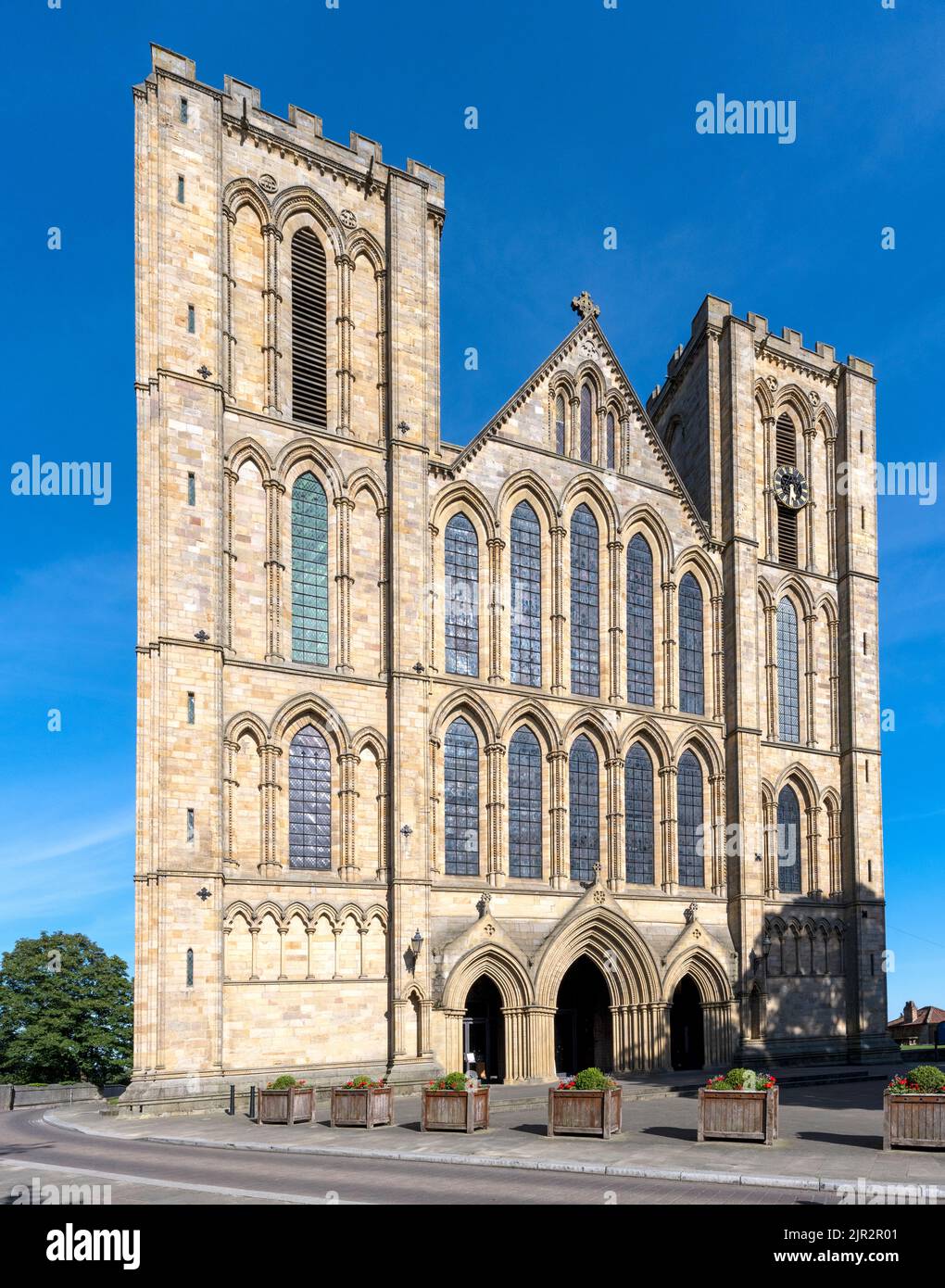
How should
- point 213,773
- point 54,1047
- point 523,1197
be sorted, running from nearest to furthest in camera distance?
point 523,1197
point 213,773
point 54,1047

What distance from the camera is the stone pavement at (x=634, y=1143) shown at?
731 inches

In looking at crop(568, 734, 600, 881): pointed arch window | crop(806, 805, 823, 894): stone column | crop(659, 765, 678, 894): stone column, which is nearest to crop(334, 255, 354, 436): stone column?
crop(568, 734, 600, 881): pointed arch window

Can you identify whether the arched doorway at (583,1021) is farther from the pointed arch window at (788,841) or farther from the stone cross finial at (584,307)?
the stone cross finial at (584,307)

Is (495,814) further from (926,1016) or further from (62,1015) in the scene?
(926,1016)

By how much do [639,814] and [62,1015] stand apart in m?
27.1

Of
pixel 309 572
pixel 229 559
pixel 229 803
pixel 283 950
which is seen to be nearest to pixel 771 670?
pixel 309 572

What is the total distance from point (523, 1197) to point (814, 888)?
3141 cm

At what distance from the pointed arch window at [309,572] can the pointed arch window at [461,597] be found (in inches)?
166

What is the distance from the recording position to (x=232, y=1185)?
1773 centimetres

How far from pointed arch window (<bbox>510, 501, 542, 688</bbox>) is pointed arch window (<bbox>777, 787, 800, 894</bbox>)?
12.0 meters

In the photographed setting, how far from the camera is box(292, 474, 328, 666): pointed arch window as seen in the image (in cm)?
3569

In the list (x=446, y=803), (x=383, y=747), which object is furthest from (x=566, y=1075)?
(x=383, y=747)

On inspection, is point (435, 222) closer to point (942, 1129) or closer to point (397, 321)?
point (397, 321)

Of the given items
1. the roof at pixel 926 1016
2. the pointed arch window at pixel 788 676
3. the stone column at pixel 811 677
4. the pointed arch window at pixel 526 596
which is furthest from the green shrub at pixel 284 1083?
the roof at pixel 926 1016
